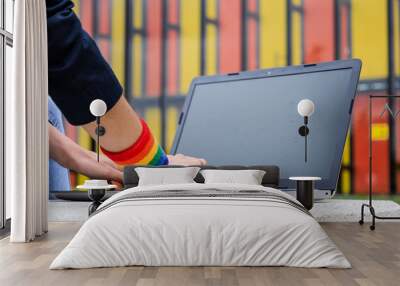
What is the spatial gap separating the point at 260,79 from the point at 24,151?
2715 millimetres

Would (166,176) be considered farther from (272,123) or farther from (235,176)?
(272,123)

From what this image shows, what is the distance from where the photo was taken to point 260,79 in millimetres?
6184

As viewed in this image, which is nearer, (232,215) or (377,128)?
(232,215)

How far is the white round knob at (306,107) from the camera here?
5.68 metres

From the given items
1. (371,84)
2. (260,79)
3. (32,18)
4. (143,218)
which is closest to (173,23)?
(260,79)

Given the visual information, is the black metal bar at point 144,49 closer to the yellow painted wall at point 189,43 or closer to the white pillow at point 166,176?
the yellow painted wall at point 189,43

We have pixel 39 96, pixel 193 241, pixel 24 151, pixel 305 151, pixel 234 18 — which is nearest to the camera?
pixel 193 241

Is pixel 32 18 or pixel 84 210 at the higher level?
pixel 32 18

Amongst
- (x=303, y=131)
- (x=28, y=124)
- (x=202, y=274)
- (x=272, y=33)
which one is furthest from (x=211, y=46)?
(x=202, y=274)

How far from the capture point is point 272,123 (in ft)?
19.8

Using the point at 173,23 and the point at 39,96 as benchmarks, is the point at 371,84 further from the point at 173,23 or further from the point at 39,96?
the point at 39,96

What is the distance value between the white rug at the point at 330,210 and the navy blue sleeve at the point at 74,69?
0.99 meters

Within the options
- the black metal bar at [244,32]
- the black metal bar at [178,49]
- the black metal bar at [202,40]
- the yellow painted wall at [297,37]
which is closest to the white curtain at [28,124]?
the black metal bar at [178,49]

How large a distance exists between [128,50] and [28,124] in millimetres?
1868
